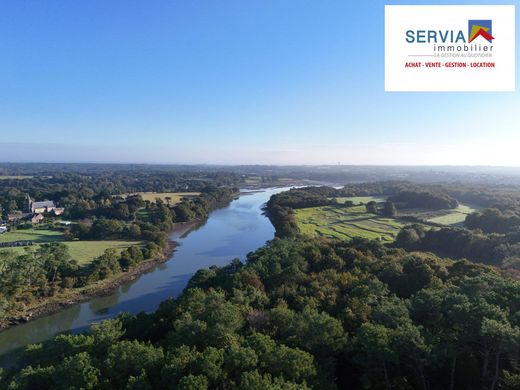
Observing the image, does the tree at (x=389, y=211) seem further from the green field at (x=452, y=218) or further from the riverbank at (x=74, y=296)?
the riverbank at (x=74, y=296)

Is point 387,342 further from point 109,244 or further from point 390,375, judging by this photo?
point 109,244

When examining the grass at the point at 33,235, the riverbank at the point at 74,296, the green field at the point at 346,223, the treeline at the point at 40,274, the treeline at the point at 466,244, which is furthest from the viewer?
the green field at the point at 346,223

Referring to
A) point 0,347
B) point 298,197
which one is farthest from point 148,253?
point 298,197

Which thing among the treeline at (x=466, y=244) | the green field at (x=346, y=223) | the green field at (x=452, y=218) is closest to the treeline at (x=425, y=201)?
the green field at (x=452, y=218)

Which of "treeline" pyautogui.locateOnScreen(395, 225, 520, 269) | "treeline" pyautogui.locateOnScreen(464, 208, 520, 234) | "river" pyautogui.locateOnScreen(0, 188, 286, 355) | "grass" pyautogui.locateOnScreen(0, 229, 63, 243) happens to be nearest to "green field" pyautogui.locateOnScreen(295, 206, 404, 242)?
"treeline" pyautogui.locateOnScreen(395, 225, 520, 269)

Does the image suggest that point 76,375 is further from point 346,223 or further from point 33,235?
point 346,223

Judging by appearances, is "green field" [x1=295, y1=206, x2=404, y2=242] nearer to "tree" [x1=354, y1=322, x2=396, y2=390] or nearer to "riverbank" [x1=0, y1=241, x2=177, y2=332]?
"riverbank" [x1=0, y1=241, x2=177, y2=332]
